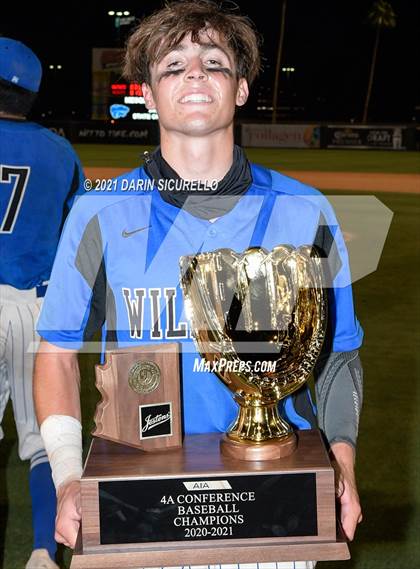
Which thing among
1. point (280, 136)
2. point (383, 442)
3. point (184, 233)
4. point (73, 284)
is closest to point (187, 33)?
point (184, 233)

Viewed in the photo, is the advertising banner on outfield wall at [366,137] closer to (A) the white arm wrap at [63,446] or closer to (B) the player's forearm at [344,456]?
(B) the player's forearm at [344,456]

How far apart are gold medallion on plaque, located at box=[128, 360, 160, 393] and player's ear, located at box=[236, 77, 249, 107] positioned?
814 mm

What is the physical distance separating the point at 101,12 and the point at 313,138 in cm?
3122

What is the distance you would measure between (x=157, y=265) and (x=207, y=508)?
0.69 m

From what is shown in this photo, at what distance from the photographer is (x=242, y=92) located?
2.47m

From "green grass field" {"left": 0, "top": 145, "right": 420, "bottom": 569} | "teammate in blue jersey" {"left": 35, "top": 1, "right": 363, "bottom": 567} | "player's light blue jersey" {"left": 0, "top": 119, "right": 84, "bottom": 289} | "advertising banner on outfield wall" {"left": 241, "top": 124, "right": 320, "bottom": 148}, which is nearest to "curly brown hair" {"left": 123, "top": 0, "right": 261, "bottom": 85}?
"teammate in blue jersey" {"left": 35, "top": 1, "right": 363, "bottom": 567}

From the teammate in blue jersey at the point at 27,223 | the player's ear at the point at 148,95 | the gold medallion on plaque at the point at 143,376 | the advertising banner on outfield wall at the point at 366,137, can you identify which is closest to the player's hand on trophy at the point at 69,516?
the gold medallion on plaque at the point at 143,376

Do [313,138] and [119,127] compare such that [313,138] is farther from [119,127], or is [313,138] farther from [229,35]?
[229,35]

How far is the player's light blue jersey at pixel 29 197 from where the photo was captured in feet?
12.7

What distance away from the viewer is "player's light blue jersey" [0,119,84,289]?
3.86 meters

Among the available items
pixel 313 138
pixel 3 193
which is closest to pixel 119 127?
pixel 313 138

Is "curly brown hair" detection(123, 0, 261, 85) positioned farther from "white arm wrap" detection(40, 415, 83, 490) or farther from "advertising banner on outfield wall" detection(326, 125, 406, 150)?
"advertising banner on outfield wall" detection(326, 125, 406, 150)

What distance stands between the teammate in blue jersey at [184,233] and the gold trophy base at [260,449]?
285 mm

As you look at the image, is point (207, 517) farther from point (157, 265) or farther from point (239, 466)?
point (157, 265)
